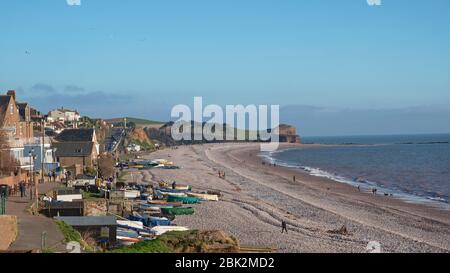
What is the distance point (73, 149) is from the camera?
180 ft

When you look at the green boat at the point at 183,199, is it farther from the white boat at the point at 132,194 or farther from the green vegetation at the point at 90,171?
the green vegetation at the point at 90,171

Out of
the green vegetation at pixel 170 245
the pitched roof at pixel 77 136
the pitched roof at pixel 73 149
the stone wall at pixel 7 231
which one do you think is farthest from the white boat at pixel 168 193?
the stone wall at pixel 7 231

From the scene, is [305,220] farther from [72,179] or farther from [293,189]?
[293,189]

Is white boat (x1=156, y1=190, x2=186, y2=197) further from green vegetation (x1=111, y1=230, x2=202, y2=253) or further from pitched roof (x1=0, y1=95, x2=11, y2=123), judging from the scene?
green vegetation (x1=111, y1=230, x2=202, y2=253)

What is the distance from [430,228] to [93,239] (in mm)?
20270

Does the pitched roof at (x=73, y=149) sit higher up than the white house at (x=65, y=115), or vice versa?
the white house at (x=65, y=115)

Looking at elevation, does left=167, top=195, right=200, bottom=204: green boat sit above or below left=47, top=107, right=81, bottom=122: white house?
below

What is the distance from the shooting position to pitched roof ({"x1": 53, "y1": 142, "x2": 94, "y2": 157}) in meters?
54.3

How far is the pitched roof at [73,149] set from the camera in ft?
178

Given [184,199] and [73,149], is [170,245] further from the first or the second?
[73,149]

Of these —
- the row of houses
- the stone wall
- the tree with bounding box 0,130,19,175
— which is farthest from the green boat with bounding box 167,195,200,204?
the stone wall

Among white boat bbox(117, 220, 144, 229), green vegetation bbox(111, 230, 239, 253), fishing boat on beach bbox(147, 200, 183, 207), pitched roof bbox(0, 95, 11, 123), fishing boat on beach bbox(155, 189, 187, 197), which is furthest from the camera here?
pitched roof bbox(0, 95, 11, 123)
